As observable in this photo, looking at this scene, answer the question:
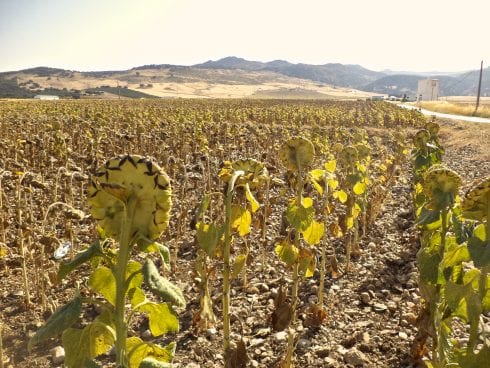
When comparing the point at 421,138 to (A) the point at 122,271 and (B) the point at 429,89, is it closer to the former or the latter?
(A) the point at 122,271

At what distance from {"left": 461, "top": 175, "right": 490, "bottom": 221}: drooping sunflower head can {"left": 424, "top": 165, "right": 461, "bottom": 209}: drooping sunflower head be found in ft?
0.86

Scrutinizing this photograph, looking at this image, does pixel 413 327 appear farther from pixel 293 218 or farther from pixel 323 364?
pixel 293 218

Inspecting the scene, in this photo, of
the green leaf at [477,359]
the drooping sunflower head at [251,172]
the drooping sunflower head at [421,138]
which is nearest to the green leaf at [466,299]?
the green leaf at [477,359]

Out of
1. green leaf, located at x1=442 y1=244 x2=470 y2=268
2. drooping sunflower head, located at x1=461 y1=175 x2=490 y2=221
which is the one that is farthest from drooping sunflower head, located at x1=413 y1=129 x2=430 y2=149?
drooping sunflower head, located at x1=461 y1=175 x2=490 y2=221

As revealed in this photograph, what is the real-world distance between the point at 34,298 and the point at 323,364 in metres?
3.30

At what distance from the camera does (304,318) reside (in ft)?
14.5

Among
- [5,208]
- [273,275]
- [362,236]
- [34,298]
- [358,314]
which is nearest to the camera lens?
[358,314]

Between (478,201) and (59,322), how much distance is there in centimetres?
180

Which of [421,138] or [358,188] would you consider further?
[421,138]

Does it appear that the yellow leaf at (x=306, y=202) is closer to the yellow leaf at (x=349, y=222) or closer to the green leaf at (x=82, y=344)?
the green leaf at (x=82, y=344)

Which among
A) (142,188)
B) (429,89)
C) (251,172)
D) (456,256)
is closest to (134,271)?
(142,188)

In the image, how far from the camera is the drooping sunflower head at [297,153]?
3154 mm

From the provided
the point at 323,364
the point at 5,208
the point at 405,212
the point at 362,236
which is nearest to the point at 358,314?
the point at 323,364

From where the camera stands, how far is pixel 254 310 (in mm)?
4637
